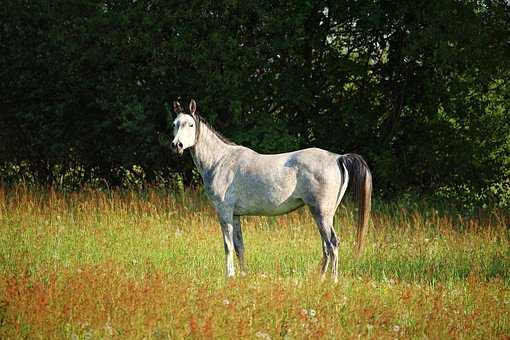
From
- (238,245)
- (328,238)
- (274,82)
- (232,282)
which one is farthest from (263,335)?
(274,82)

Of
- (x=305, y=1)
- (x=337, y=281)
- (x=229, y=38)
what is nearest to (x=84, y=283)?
(x=337, y=281)

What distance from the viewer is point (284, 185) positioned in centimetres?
799

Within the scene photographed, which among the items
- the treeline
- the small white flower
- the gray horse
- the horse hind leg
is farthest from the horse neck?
the treeline

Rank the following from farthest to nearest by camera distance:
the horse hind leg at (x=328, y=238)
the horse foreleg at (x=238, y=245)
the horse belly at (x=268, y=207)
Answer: the horse foreleg at (x=238, y=245) → the horse belly at (x=268, y=207) → the horse hind leg at (x=328, y=238)

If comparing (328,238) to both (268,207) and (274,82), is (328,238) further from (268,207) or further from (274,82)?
(274,82)

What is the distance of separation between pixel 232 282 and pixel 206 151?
6.36 feet

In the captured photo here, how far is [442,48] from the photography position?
44.6 feet

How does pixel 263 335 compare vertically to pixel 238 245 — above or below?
below

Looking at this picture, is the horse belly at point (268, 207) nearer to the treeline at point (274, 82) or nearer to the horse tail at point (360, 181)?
the horse tail at point (360, 181)

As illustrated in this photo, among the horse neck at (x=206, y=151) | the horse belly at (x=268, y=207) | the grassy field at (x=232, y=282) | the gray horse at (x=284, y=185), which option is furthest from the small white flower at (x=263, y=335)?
the horse neck at (x=206, y=151)

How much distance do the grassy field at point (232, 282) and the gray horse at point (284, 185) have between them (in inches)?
21.6

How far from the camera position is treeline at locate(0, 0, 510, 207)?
14438 mm

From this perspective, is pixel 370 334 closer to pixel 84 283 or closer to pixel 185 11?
pixel 84 283

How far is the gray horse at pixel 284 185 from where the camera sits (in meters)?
7.94
